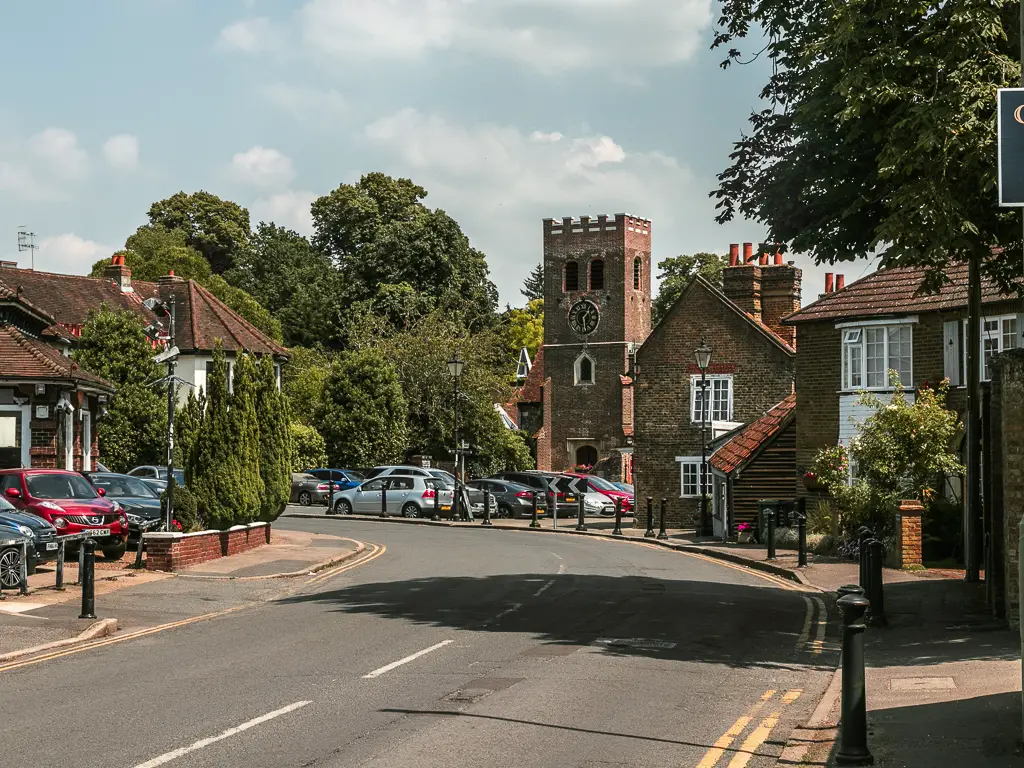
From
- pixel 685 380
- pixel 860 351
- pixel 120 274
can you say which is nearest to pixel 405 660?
pixel 860 351

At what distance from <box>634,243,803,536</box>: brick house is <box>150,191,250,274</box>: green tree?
177 feet

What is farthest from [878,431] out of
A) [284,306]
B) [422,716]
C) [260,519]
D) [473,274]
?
[284,306]

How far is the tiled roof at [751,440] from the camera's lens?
128ft

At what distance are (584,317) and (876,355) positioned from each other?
49667 millimetres

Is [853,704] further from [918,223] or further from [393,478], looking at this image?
[393,478]

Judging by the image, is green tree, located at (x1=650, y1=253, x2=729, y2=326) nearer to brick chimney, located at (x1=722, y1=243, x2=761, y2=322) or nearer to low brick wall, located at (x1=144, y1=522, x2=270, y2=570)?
brick chimney, located at (x1=722, y1=243, x2=761, y2=322)

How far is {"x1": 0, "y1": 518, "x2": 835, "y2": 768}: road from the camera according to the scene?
9.38 meters

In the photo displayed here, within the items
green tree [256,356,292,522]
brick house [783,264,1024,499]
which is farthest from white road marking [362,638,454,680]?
brick house [783,264,1024,499]

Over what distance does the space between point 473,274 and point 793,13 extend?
64.6m

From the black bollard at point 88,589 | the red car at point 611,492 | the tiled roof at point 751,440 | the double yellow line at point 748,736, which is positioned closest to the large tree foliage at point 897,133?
the double yellow line at point 748,736

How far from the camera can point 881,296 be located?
34.1 meters

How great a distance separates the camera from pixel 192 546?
2506 centimetres

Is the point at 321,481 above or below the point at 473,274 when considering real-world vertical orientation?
below

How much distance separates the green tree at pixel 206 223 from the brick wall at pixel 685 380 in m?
53.9
